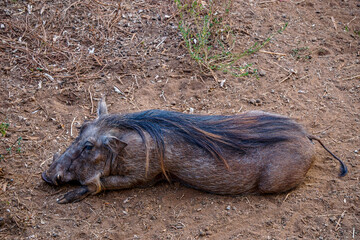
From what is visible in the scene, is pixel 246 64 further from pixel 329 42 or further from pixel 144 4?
pixel 144 4

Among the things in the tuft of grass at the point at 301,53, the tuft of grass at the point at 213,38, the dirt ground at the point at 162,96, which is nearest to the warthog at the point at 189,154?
the dirt ground at the point at 162,96

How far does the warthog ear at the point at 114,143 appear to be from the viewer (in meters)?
3.93

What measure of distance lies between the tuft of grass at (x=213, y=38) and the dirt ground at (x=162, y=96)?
0.47ft

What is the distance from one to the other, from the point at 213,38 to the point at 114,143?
2.87 meters

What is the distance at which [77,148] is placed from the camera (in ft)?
13.4

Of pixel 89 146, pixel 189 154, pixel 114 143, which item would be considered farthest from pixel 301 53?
pixel 89 146

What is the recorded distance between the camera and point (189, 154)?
3980 mm

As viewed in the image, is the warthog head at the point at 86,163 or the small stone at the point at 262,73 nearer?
the warthog head at the point at 86,163

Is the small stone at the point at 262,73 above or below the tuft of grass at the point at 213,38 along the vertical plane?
below

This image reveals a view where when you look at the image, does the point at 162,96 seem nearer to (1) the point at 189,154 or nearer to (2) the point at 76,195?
(1) the point at 189,154

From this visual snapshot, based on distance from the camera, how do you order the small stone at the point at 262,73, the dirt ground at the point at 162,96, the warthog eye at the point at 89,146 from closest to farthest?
the dirt ground at the point at 162,96 → the warthog eye at the point at 89,146 → the small stone at the point at 262,73


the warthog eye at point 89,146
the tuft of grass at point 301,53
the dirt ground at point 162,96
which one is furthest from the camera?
the tuft of grass at point 301,53

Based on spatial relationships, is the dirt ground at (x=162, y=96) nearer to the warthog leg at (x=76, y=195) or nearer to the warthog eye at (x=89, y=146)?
the warthog leg at (x=76, y=195)

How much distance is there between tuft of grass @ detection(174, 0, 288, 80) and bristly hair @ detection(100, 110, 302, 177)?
51.4 inches
